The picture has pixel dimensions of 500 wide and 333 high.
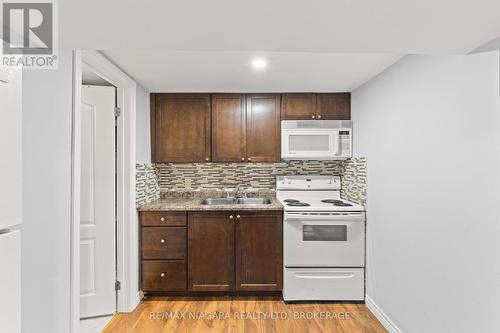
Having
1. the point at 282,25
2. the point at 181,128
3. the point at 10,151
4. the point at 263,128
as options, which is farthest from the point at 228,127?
the point at 10,151

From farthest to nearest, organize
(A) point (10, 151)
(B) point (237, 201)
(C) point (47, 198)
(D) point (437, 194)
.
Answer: (B) point (237, 201) < (D) point (437, 194) < (C) point (47, 198) < (A) point (10, 151)

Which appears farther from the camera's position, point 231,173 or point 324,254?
point 231,173

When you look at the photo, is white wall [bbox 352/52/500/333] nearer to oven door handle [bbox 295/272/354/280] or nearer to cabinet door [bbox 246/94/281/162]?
oven door handle [bbox 295/272/354/280]

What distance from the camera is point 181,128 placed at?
3135 millimetres

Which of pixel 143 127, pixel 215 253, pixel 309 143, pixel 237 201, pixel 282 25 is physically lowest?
pixel 215 253

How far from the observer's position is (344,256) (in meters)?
A: 2.70

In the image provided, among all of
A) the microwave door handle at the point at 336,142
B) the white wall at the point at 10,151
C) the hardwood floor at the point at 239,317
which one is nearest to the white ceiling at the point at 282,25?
A: the white wall at the point at 10,151

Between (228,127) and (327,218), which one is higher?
(228,127)

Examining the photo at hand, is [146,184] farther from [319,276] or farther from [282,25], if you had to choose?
[282,25]

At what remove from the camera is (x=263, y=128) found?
317 centimetres

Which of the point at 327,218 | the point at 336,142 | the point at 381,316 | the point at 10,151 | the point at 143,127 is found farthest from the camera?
the point at 336,142

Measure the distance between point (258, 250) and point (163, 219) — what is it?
39.0 inches

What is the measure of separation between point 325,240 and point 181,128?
6.37 feet

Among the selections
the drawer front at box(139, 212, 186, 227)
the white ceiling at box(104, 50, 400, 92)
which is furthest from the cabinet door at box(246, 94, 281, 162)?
the drawer front at box(139, 212, 186, 227)
